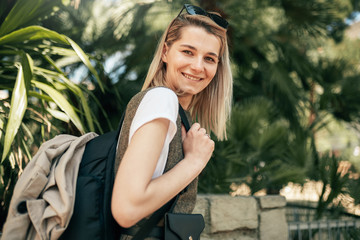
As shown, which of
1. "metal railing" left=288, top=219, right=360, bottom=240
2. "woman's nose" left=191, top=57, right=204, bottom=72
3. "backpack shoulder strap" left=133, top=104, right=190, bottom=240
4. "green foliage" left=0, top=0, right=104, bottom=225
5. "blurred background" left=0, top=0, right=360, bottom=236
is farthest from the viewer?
"metal railing" left=288, top=219, right=360, bottom=240

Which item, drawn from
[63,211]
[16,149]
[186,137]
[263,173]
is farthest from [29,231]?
[263,173]

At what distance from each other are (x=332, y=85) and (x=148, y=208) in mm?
5054

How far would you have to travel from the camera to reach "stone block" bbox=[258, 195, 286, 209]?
2665mm

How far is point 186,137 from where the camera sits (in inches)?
41.6

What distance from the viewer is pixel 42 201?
2.76 ft

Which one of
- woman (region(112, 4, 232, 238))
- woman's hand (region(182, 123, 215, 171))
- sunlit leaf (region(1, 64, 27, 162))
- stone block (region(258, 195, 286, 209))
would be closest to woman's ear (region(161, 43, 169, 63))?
woman (region(112, 4, 232, 238))

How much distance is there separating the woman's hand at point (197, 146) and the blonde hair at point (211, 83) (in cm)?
25

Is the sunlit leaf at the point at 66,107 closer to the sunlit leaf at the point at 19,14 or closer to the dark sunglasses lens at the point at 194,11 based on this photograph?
the sunlit leaf at the point at 19,14

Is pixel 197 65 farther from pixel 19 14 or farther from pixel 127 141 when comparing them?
pixel 19 14

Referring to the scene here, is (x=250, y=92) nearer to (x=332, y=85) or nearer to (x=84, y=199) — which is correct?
(x=332, y=85)

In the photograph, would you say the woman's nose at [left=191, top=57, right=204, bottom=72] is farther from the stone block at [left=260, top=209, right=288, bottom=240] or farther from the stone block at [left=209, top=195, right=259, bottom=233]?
the stone block at [left=260, top=209, right=288, bottom=240]

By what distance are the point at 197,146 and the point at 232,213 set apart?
5.21 feet

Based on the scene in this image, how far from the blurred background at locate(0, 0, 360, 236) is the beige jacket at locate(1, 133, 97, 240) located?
86cm

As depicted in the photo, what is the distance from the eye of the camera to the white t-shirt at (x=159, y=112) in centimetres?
86
